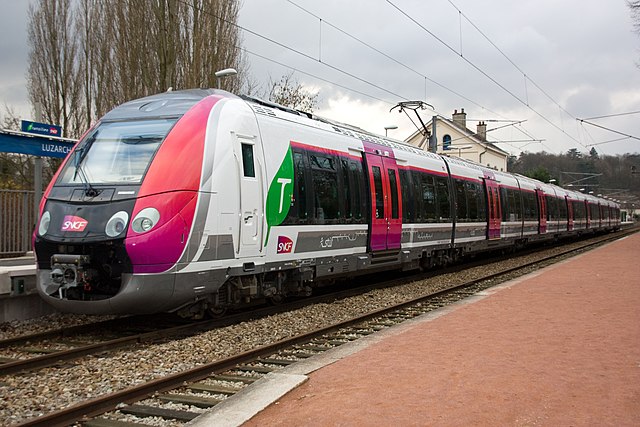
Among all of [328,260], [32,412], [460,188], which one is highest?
[460,188]

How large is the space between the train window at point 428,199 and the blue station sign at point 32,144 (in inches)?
325

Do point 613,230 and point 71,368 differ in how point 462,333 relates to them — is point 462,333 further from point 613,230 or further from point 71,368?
point 613,230

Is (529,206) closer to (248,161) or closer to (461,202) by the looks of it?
(461,202)

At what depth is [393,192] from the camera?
530 inches

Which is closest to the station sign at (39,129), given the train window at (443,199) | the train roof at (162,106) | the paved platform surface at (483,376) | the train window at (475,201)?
the train roof at (162,106)

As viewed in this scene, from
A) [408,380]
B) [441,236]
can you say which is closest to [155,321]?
[408,380]

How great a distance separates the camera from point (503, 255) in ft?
82.9

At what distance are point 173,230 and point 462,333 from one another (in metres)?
4.08

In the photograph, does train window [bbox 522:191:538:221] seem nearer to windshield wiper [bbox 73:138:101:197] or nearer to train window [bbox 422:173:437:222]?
train window [bbox 422:173:437:222]

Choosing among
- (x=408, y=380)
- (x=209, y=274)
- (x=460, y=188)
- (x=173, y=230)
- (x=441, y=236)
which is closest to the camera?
(x=408, y=380)

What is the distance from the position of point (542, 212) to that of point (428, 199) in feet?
48.9

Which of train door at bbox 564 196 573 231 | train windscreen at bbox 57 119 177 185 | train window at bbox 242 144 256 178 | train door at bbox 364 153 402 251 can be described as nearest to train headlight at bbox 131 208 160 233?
train windscreen at bbox 57 119 177 185

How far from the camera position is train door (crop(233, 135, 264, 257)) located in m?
8.62

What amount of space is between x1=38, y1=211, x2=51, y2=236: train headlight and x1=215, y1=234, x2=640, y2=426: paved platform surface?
4.07 metres
